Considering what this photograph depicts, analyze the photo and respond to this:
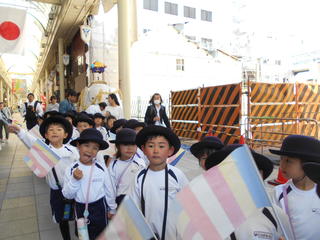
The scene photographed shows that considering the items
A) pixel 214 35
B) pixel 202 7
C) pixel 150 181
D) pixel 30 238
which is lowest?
pixel 30 238

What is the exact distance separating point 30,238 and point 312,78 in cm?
3227

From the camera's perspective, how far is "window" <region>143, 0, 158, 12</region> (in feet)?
96.3

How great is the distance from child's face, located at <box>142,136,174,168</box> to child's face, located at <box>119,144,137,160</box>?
0.66m

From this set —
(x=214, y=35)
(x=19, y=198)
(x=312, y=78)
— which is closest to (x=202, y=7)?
(x=214, y=35)

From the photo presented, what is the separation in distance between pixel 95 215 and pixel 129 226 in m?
1.21

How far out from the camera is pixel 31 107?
7715mm

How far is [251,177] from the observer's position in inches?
41.9

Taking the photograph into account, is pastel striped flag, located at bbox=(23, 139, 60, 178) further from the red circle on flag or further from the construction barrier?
the construction barrier

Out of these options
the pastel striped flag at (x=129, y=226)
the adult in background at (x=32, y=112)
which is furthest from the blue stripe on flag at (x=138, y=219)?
the adult in background at (x=32, y=112)

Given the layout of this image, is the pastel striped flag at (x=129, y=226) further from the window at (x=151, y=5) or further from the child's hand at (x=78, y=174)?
the window at (x=151, y=5)

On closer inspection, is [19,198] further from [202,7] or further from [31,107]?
[202,7]

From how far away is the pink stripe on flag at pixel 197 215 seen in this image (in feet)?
3.58

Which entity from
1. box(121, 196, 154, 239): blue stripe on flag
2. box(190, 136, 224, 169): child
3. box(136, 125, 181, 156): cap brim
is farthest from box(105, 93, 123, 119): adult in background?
box(121, 196, 154, 239): blue stripe on flag

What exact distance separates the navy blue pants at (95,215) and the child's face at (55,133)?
2.79 feet
